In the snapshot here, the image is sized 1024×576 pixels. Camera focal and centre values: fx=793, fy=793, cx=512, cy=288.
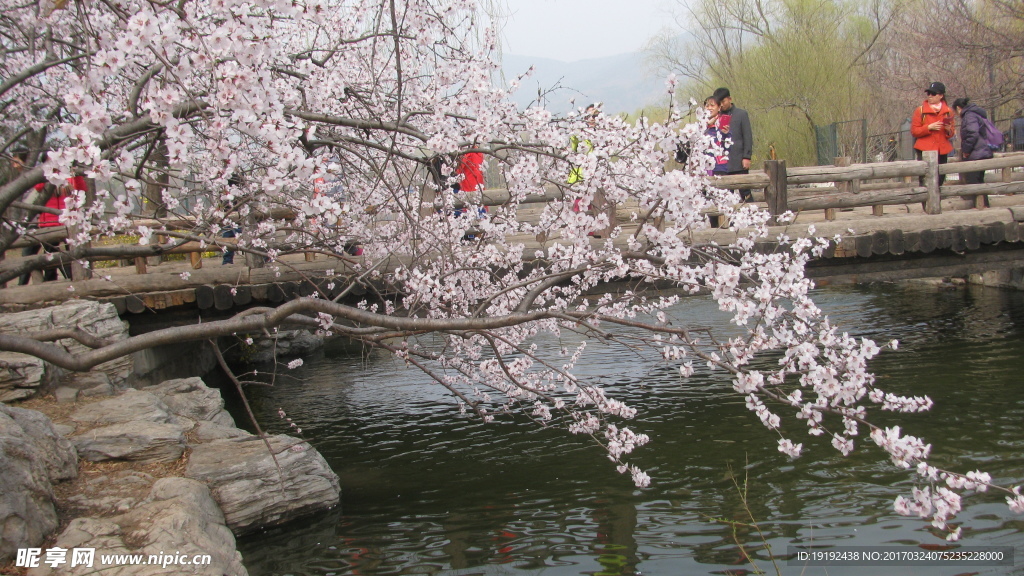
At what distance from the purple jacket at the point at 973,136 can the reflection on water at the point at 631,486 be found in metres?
2.84

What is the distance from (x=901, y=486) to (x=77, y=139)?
6229mm

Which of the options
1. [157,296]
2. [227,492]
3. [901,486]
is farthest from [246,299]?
[901,486]

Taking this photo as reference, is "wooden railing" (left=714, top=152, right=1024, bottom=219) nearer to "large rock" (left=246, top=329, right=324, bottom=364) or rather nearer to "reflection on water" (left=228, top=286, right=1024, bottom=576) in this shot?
"reflection on water" (left=228, top=286, right=1024, bottom=576)

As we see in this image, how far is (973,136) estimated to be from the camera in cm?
1167

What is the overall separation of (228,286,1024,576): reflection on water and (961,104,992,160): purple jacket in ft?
9.32

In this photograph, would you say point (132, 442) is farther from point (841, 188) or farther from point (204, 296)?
point (841, 188)

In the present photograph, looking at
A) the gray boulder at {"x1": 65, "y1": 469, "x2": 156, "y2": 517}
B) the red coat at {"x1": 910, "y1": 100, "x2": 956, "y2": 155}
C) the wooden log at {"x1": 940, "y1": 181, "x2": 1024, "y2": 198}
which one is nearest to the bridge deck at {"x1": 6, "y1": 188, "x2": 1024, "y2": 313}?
the wooden log at {"x1": 940, "y1": 181, "x2": 1024, "y2": 198}

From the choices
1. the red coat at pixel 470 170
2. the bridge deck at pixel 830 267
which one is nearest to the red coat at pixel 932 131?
the bridge deck at pixel 830 267

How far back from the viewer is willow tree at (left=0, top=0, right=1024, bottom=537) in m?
3.95

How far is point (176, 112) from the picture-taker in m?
4.46

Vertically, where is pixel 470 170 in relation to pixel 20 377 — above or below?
above

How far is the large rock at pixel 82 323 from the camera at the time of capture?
26.1 feet

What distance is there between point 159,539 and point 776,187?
800 cm

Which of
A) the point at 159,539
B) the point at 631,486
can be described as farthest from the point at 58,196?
the point at 631,486
